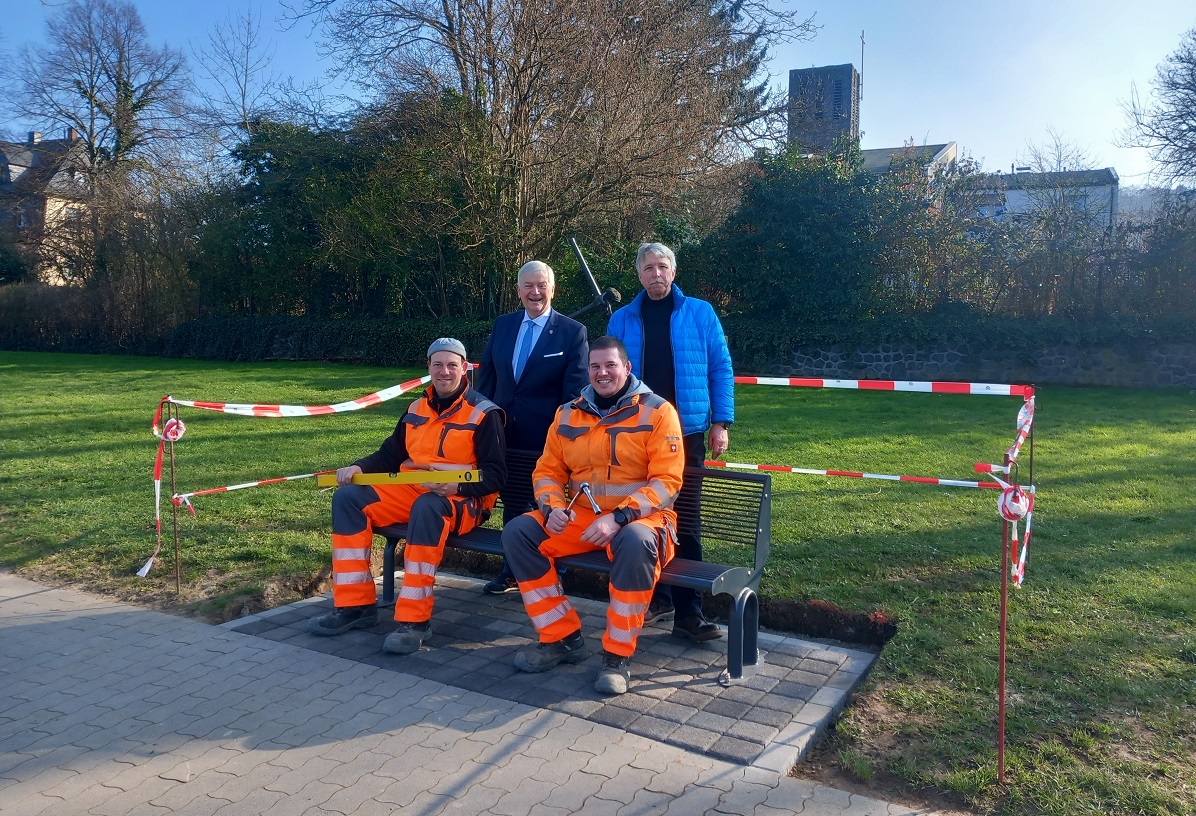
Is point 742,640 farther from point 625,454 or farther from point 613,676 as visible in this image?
point 625,454

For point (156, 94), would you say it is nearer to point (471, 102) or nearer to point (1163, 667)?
point (471, 102)

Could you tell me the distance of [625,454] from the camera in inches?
175

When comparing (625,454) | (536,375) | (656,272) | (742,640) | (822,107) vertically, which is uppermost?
(822,107)

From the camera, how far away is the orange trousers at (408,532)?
466 cm

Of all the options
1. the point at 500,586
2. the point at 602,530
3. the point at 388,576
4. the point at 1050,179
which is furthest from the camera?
the point at 1050,179

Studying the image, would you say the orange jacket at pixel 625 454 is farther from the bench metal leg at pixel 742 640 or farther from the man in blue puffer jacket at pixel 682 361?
the bench metal leg at pixel 742 640

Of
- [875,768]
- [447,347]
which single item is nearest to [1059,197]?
[447,347]

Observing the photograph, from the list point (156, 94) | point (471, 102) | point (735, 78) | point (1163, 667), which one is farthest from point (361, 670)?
point (156, 94)

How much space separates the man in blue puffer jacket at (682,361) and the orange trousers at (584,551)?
0.63 metres

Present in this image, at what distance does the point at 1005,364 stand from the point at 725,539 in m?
14.9

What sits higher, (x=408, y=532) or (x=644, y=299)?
(x=644, y=299)

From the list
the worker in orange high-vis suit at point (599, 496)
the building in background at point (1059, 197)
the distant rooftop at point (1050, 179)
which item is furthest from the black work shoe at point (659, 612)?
the distant rooftop at point (1050, 179)

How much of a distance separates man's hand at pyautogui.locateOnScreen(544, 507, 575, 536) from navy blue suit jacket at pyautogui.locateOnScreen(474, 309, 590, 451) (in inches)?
38.8

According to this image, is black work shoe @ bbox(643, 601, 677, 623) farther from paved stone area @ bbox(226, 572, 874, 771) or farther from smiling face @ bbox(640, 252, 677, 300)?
smiling face @ bbox(640, 252, 677, 300)
